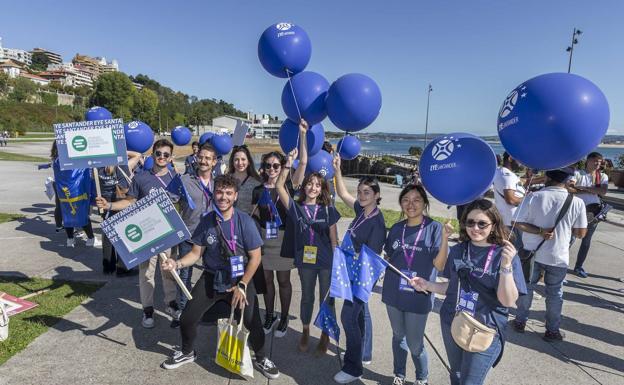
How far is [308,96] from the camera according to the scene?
159 inches

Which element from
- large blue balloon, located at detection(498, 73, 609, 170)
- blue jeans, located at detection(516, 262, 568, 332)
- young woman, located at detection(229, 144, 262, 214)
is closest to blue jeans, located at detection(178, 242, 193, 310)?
young woman, located at detection(229, 144, 262, 214)

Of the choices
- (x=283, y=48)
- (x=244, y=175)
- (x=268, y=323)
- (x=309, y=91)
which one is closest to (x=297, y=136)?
(x=309, y=91)

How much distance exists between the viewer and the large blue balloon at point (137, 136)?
17.8 feet

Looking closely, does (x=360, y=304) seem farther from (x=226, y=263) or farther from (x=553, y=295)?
(x=553, y=295)

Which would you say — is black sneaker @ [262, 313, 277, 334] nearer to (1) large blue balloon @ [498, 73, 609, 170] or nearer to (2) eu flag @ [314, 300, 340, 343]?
(2) eu flag @ [314, 300, 340, 343]

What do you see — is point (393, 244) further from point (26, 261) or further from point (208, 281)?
point (26, 261)

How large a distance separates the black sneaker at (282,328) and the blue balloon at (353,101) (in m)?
2.22

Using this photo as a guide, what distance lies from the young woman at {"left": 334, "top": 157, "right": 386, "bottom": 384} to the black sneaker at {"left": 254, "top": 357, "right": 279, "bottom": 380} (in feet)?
1.79

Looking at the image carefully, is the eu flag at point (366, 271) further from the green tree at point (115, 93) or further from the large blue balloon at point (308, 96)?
the green tree at point (115, 93)

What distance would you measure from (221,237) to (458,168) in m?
2.02

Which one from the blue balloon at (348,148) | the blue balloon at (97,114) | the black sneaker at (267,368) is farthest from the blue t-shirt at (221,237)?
the blue balloon at (97,114)

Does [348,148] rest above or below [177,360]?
above

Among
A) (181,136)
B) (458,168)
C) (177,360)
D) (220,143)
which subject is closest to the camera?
(458,168)

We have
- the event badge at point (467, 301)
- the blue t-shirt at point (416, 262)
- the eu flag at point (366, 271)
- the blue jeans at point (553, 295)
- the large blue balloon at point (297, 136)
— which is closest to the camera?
the event badge at point (467, 301)
